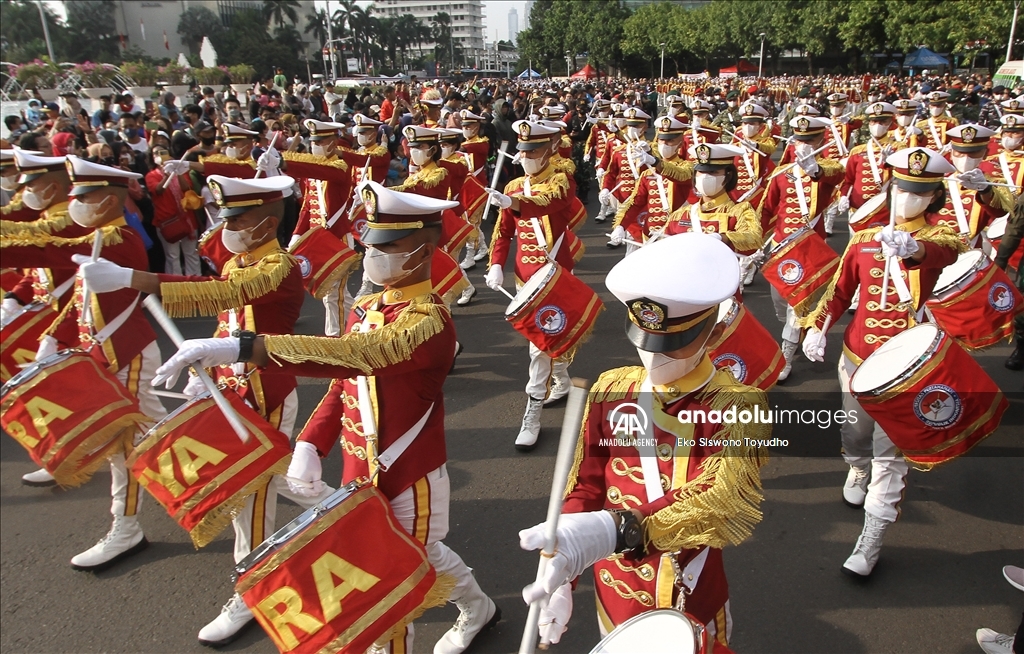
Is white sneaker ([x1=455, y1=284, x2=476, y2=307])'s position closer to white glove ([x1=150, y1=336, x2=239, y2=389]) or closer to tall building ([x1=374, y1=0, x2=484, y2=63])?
white glove ([x1=150, y1=336, x2=239, y2=389])

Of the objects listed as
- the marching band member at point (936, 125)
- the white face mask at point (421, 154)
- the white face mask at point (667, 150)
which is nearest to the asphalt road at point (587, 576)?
the white face mask at point (667, 150)

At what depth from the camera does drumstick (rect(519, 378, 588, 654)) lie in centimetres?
170

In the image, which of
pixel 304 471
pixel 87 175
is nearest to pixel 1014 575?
pixel 304 471

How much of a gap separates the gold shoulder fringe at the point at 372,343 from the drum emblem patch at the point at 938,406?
2270 mm

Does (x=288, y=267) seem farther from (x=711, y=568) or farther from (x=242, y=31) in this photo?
(x=242, y=31)

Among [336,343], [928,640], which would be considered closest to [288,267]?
[336,343]

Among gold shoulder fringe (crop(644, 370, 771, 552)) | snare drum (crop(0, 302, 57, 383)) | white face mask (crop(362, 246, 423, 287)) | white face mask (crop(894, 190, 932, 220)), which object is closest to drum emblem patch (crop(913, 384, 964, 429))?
white face mask (crop(894, 190, 932, 220))

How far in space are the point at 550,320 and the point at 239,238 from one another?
2211 mm

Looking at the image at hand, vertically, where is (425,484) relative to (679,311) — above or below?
below

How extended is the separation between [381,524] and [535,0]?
93276 mm

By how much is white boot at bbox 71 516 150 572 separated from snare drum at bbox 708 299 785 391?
3.74m

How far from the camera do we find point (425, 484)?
312cm

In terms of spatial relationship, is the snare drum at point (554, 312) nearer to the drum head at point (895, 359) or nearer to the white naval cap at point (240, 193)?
the white naval cap at point (240, 193)

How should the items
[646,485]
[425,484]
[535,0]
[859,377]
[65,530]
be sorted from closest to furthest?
[646,485] → [425,484] → [859,377] → [65,530] → [535,0]
